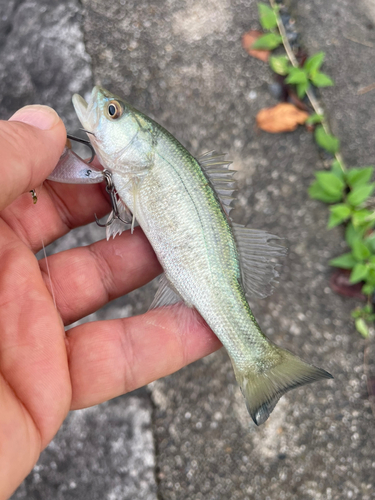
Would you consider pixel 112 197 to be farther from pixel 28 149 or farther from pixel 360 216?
pixel 360 216

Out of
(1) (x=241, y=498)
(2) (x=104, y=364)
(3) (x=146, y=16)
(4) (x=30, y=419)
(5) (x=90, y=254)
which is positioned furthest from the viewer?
(3) (x=146, y=16)

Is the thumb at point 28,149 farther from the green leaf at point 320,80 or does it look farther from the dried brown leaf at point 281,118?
the green leaf at point 320,80

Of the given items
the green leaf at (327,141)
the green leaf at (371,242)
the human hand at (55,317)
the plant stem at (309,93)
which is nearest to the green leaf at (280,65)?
the plant stem at (309,93)

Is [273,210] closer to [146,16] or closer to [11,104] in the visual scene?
[146,16]

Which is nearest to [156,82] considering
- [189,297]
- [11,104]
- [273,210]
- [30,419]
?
[11,104]

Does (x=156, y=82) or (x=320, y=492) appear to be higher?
(x=156, y=82)

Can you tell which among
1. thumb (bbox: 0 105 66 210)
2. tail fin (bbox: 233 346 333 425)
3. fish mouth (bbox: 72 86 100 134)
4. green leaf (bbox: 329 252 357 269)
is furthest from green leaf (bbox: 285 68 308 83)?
tail fin (bbox: 233 346 333 425)
